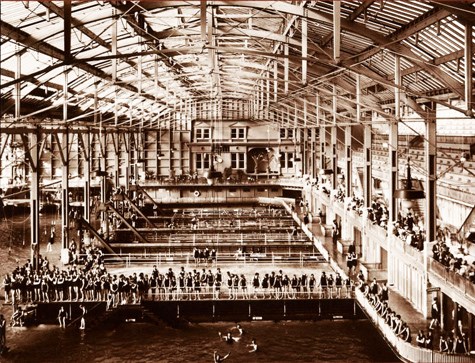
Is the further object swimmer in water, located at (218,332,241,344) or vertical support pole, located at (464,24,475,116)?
swimmer in water, located at (218,332,241,344)

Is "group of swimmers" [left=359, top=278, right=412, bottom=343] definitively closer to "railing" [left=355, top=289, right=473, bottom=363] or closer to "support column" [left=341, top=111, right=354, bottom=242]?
"railing" [left=355, top=289, right=473, bottom=363]

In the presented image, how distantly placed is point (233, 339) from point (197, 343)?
141 cm

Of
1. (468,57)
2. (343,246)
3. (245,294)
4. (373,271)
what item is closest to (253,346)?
(245,294)

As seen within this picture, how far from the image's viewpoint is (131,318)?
26250 mm

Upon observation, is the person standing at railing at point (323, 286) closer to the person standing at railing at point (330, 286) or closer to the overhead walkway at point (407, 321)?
the person standing at railing at point (330, 286)

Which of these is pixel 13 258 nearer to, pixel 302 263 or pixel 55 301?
pixel 55 301

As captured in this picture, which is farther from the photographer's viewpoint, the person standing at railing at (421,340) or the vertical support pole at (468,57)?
the person standing at railing at (421,340)

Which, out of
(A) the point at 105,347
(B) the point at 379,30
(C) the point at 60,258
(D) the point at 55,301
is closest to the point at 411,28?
(B) the point at 379,30

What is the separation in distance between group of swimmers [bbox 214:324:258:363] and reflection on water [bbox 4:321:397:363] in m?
0.20

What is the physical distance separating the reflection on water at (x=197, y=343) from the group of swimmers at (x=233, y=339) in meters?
0.20

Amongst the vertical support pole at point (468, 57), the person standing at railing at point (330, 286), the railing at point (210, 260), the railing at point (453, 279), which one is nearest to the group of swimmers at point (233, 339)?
the person standing at railing at point (330, 286)

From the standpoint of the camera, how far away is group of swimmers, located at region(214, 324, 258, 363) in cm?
2087

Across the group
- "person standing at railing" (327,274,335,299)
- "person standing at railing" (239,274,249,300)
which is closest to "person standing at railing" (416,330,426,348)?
"person standing at railing" (327,274,335,299)

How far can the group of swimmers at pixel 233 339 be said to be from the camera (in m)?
20.9
